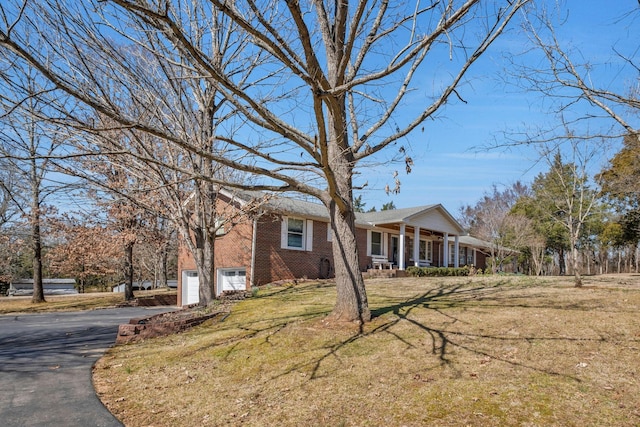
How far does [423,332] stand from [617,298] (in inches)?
188

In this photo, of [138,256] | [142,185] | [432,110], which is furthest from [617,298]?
[138,256]

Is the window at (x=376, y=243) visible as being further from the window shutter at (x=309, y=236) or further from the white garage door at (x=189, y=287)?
the white garage door at (x=189, y=287)

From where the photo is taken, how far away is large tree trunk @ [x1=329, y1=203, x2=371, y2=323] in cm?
731

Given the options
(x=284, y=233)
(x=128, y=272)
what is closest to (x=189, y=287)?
(x=128, y=272)

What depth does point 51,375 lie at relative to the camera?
6.50 metres

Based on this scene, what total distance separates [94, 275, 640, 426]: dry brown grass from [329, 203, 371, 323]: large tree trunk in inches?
13.0

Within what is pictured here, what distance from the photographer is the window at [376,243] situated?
2377 centimetres

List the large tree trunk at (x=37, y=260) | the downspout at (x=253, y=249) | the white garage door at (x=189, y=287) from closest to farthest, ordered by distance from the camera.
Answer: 1. the downspout at (x=253, y=249)
2. the white garage door at (x=189, y=287)
3. the large tree trunk at (x=37, y=260)

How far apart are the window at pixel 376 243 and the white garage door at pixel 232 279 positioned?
8.16 metres

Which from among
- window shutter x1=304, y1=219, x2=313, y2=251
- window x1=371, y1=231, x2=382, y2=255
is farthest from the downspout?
window x1=371, y1=231, x2=382, y2=255

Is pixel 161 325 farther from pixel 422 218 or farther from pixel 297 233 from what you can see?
pixel 422 218

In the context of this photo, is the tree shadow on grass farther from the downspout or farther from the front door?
the front door

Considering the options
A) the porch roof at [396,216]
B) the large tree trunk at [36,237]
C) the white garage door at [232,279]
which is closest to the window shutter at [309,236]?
the porch roof at [396,216]

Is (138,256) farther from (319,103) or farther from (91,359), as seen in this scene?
(319,103)
